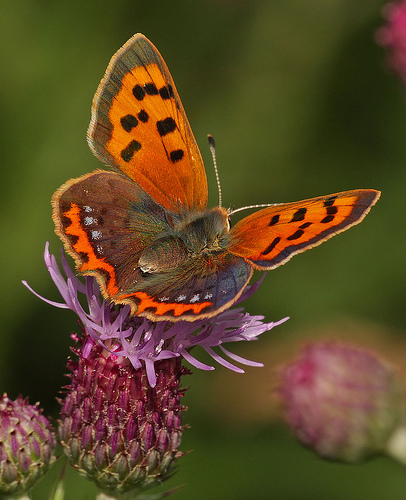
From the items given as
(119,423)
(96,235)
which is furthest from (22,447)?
(96,235)

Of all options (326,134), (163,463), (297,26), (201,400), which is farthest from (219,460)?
(297,26)

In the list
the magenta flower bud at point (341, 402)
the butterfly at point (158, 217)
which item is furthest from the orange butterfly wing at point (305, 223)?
the magenta flower bud at point (341, 402)

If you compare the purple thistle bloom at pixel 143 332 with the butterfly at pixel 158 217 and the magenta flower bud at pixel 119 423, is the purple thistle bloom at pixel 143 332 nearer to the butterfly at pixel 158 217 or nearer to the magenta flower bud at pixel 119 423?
Answer: the magenta flower bud at pixel 119 423

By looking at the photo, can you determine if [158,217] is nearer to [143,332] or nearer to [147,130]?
[147,130]

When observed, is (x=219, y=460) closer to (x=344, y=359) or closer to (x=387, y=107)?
(x=344, y=359)

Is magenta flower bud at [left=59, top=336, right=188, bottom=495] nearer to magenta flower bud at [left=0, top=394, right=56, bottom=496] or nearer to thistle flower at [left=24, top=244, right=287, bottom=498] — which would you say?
thistle flower at [left=24, top=244, right=287, bottom=498]

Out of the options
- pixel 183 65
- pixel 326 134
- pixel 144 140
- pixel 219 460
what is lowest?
pixel 219 460
